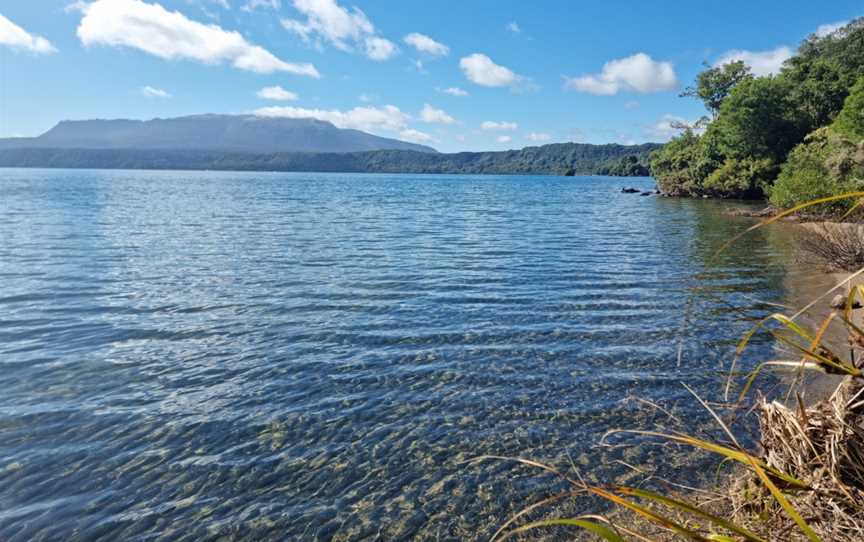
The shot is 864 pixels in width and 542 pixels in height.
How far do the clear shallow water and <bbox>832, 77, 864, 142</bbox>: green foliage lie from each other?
3222 centimetres

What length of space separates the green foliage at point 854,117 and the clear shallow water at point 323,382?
32.2m

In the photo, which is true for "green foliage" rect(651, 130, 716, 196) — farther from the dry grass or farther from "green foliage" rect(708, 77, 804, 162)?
the dry grass

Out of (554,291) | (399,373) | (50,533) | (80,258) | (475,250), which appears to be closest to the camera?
(50,533)

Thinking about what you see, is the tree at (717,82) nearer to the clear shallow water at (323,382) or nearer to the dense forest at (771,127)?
the dense forest at (771,127)

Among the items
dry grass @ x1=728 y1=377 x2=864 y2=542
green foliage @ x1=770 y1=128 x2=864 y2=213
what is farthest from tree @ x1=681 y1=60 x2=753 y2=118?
dry grass @ x1=728 y1=377 x2=864 y2=542

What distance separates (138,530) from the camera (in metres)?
6.06

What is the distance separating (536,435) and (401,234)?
25859 millimetres

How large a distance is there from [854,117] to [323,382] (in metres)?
54.0

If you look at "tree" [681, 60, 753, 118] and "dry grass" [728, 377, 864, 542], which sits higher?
"tree" [681, 60, 753, 118]

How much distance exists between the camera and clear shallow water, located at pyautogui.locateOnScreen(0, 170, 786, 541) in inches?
257

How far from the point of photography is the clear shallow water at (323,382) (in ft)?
21.5

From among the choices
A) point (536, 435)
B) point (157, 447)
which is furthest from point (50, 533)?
point (536, 435)

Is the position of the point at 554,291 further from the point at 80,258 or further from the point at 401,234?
the point at 80,258

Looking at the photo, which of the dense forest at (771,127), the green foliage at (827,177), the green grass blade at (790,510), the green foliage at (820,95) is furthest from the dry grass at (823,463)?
the green foliage at (820,95)
